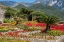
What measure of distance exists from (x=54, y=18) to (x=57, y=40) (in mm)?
8668

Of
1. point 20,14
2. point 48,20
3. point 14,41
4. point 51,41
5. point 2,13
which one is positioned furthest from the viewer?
point 20,14

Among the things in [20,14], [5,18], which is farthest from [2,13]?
[20,14]

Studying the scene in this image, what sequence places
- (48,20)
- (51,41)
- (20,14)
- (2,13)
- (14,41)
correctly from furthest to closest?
1. (20,14)
2. (2,13)
3. (48,20)
4. (51,41)
5. (14,41)

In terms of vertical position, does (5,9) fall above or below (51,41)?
above

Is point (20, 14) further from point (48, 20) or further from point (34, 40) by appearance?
point (34, 40)

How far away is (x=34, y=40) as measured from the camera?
62.1 ft

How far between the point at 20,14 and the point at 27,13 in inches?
63.2

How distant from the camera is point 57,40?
755 inches

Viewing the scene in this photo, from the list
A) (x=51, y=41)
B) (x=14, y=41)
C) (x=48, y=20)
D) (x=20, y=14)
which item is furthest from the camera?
(x=20, y=14)

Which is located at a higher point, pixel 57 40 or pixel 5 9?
pixel 5 9

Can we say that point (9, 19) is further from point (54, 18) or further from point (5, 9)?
point (54, 18)

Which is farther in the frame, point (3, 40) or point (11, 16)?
point (11, 16)

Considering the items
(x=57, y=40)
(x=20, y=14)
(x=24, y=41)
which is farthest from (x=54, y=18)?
(x=20, y=14)

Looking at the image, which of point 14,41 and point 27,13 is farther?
point 27,13
